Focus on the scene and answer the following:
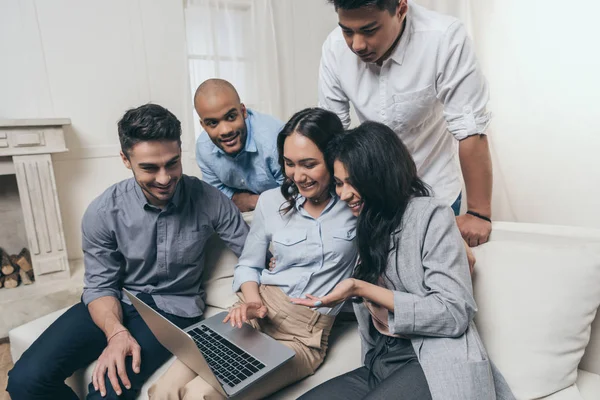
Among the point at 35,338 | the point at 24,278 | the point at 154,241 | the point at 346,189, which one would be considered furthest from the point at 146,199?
the point at 24,278

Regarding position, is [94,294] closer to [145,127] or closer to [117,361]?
[117,361]

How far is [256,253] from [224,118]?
652 millimetres

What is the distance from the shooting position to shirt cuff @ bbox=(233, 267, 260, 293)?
134 centimetres

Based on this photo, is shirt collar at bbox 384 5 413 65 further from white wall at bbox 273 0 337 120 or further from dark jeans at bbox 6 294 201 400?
white wall at bbox 273 0 337 120

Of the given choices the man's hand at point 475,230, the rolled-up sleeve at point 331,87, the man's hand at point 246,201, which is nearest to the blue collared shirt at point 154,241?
the man's hand at point 246,201

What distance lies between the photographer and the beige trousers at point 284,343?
3.42 ft

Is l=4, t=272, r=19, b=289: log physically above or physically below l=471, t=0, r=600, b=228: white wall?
below

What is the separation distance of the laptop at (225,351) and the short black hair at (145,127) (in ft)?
1.62

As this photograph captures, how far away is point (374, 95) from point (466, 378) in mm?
922

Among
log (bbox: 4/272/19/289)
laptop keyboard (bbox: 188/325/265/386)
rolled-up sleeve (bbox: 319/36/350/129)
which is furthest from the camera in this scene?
log (bbox: 4/272/19/289)

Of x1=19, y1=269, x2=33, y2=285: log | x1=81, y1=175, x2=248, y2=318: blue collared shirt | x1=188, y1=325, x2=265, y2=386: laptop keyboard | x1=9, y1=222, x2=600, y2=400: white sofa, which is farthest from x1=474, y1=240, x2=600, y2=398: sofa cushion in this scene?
x1=19, y1=269, x2=33, y2=285: log

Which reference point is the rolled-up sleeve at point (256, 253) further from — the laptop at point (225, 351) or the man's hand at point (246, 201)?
the man's hand at point (246, 201)

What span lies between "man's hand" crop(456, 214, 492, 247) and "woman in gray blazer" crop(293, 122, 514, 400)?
0.76 feet

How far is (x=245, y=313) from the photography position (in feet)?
3.68
